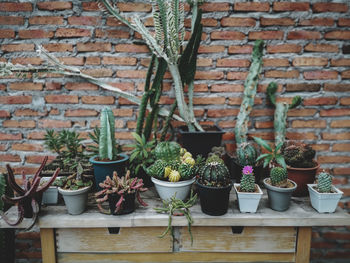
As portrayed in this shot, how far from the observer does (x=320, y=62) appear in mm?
1762

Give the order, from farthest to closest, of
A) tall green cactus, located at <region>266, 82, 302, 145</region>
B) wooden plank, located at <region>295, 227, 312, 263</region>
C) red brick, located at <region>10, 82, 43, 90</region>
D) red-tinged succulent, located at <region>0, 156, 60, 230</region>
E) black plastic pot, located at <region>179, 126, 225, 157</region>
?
1. red brick, located at <region>10, 82, 43, 90</region>
2. tall green cactus, located at <region>266, 82, 302, 145</region>
3. black plastic pot, located at <region>179, 126, 225, 157</region>
4. wooden plank, located at <region>295, 227, 312, 263</region>
5. red-tinged succulent, located at <region>0, 156, 60, 230</region>

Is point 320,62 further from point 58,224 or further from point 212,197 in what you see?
point 58,224

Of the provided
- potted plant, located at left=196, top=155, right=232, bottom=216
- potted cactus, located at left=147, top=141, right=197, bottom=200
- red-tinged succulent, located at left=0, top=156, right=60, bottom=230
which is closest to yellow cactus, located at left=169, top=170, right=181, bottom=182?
potted cactus, located at left=147, top=141, right=197, bottom=200

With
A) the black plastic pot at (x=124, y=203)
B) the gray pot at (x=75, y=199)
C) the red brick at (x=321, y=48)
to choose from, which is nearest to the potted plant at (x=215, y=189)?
the black plastic pot at (x=124, y=203)

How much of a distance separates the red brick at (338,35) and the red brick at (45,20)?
1.86 m

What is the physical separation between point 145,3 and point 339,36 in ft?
4.48

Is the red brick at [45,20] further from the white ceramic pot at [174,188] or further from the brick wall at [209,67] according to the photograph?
the white ceramic pot at [174,188]

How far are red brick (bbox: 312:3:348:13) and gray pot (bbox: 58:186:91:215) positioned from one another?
6.11 feet

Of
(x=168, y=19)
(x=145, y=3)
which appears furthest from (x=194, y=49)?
(x=145, y=3)

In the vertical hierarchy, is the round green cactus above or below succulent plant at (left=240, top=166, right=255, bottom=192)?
above

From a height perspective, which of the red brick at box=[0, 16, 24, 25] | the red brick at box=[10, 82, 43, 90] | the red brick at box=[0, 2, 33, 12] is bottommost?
the red brick at box=[10, 82, 43, 90]

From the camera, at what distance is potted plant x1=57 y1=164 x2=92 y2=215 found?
1.17 meters

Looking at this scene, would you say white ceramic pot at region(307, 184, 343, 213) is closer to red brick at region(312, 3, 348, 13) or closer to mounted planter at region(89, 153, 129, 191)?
mounted planter at region(89, 153, 129, 191)

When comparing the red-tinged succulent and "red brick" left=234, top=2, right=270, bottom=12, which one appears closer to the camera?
the red-tinged succulent
